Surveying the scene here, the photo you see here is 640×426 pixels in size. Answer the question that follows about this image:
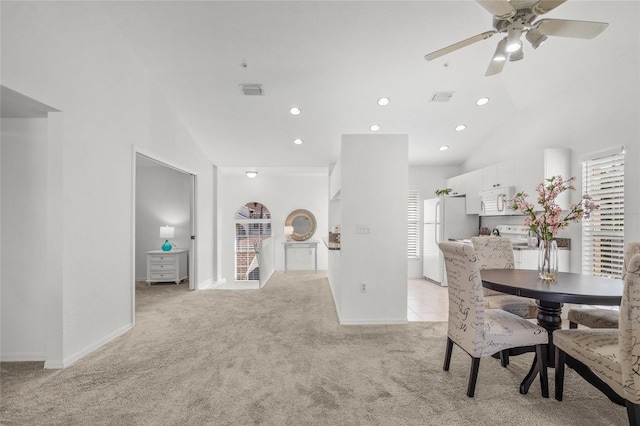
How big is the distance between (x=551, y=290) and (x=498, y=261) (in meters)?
1.18

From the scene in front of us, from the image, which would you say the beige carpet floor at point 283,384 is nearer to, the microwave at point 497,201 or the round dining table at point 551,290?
the round dining table at point 551,290

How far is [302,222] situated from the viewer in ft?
26.8

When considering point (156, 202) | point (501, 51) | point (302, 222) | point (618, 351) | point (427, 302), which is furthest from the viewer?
point (302, 222)

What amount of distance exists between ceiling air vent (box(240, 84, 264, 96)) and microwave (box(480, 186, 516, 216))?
373 centimetres

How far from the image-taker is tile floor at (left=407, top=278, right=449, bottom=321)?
154 inches

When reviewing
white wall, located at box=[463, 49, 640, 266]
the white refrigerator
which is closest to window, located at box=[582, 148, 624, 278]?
white wall, located at box=[463, 49, 640, 266]

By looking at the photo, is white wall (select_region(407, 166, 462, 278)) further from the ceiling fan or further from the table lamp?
the table lamp

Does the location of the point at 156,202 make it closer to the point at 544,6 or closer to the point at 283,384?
the point at 283,384

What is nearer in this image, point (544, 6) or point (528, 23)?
point (544, 6)

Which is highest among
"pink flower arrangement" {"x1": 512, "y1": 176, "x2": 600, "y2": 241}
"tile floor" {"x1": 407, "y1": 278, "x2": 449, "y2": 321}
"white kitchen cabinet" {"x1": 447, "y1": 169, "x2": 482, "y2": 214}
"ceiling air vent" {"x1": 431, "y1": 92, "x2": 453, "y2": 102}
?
"ceiling air vent" {"x1": 431, "y1": 92, "x2": 453, "y2": 102}

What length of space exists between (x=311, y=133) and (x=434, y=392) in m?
3.98

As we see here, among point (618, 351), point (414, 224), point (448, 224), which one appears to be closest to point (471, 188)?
point (448, 224)

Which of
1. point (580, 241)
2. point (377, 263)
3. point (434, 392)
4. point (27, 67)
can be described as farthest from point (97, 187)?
point (580, 241)

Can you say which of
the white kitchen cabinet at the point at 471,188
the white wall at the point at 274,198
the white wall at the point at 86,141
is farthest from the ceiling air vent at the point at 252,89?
the white wall at the point at 274,198
